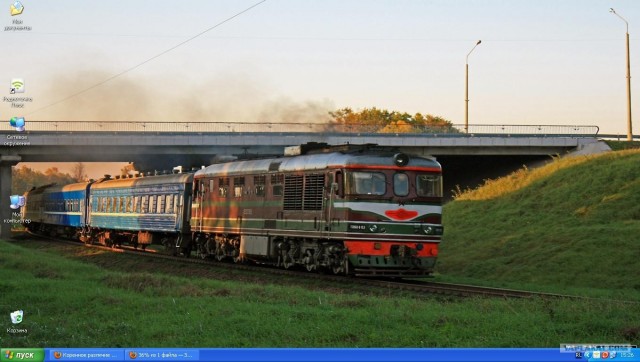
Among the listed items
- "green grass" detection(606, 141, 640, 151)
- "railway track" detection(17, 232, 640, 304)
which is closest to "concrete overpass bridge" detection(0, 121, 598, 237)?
"green grass" detection(606, 141, 640, 151)

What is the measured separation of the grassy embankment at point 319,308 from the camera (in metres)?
13.0

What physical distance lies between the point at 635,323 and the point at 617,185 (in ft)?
111

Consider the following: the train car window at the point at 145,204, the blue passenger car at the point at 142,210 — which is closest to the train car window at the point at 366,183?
the blue passenger car at the point at 142,210

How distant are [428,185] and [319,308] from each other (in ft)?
32.8

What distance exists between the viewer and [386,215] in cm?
2470

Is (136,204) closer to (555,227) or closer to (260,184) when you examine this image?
(260,184)

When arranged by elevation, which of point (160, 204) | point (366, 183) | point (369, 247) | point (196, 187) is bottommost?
point (369, 247)

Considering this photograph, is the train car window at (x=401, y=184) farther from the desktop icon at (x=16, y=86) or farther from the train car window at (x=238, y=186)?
the desktop icon at (x=16, y=86)

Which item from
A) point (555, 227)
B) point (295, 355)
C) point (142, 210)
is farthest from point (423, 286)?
point (142, 210)

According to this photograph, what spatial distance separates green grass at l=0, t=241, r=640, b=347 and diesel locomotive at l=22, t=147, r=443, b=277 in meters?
4.54

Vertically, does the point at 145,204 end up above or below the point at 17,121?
below

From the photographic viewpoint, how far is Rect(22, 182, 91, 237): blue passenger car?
55281mm

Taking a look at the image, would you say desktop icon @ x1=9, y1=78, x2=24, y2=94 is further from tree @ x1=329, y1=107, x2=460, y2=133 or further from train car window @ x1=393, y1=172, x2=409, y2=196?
tree @ x1=329, y1=107, x2=460, y2=133

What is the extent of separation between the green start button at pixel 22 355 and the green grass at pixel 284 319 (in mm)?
2233
